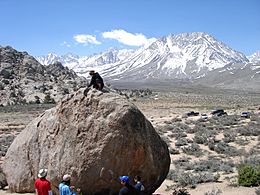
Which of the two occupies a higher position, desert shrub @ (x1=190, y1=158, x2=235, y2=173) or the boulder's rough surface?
the boulder's rough surface

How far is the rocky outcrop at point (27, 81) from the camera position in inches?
3135

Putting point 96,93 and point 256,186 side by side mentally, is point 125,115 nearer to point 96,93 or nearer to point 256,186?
point 96,93

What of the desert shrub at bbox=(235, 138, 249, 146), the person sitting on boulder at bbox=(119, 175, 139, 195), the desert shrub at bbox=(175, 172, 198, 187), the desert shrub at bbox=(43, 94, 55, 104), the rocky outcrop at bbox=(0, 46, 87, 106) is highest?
the rocky outcrop at bbox=(0, 46, 87, 106)

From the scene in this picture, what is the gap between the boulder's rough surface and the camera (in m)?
11.1

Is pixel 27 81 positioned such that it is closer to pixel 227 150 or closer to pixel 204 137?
pixel 204 137

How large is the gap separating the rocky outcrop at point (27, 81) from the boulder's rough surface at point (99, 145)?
66.1 m

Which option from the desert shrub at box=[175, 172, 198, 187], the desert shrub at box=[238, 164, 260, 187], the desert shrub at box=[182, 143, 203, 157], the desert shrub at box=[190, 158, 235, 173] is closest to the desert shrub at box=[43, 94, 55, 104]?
the desert shrub at box=[182, 143, 203, 157]

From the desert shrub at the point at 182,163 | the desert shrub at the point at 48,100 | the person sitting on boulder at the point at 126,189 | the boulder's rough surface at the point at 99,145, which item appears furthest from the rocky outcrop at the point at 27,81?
the person sitting on boulder at the point at 126,189

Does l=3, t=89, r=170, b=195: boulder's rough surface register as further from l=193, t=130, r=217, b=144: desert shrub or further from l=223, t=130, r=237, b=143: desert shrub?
l=223, t=130, r=237, b=143: desert shrub

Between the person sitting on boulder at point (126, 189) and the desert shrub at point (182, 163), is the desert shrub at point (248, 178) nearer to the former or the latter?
the desert shrub at point (182, 163)

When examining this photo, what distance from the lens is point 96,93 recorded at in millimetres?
11766

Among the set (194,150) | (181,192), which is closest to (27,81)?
(194,150)

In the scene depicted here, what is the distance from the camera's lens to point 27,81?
86.7 metres

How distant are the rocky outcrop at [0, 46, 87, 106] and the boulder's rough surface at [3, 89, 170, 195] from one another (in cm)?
6612
